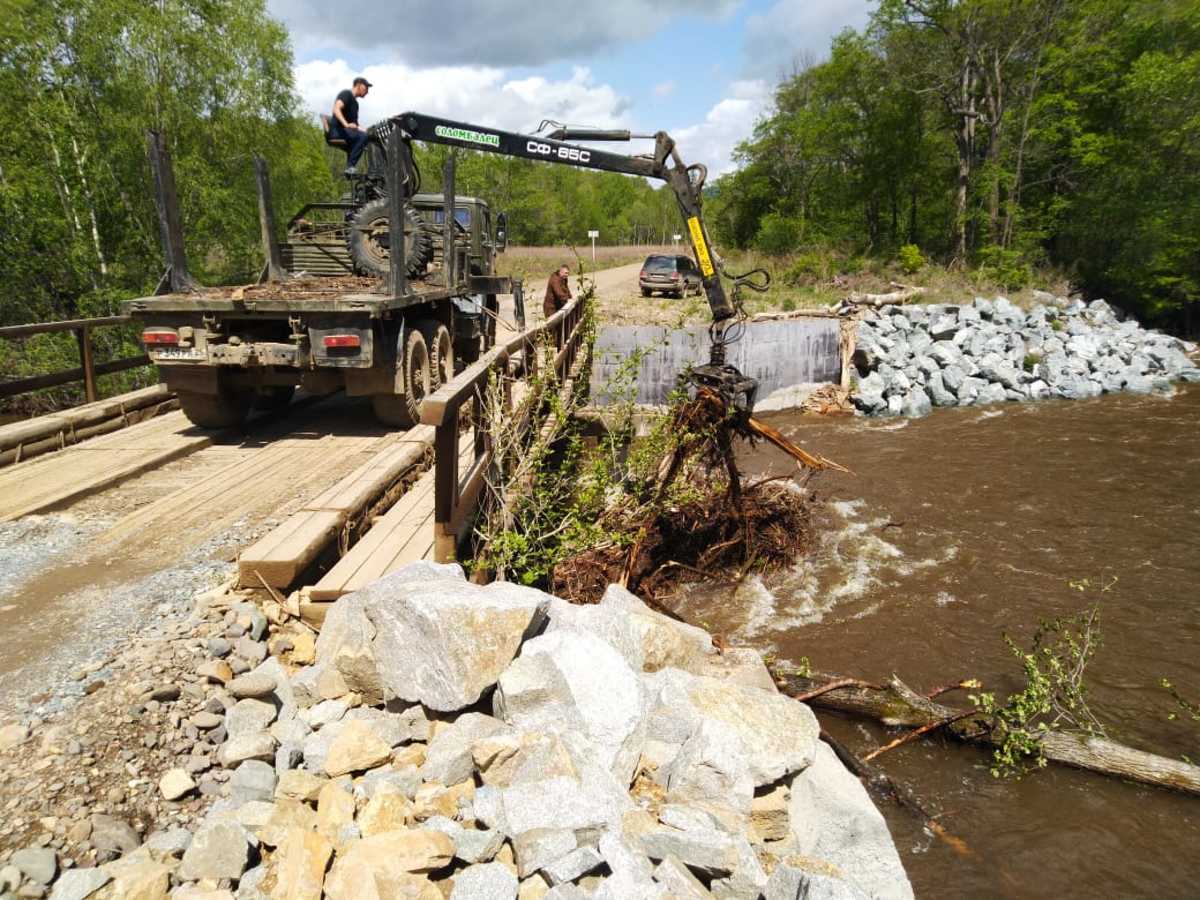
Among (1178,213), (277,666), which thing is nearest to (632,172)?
(277,666)

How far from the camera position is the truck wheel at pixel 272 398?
7793 mm

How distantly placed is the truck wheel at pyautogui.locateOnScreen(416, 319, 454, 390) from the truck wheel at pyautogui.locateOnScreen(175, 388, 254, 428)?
1.89 m

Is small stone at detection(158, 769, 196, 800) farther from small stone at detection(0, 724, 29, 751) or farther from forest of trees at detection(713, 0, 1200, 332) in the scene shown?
forest of trees at detection(713, 0, 1200, 332)

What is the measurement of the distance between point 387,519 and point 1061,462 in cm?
1003

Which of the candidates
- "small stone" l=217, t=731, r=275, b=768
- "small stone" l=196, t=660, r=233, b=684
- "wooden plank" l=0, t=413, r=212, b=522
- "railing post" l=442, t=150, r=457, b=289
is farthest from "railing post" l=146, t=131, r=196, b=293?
"small stone" l=217, t=731, r=275, b=768

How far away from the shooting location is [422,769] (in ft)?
8.66

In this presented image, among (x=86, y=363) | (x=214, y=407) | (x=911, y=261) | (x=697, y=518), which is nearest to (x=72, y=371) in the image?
(x=86, y=363)

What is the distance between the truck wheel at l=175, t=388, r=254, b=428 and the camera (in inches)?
263

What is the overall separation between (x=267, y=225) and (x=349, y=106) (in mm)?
1716

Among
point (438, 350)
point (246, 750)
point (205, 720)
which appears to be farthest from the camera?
point (438, 350)

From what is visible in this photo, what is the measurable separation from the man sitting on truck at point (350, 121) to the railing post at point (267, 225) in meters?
1.03

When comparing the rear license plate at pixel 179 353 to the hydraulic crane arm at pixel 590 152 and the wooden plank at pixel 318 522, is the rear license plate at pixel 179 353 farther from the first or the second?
the hydraulic crane arm at pixel 590 152

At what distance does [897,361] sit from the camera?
1494cm

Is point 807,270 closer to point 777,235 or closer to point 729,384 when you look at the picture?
point 777,235
